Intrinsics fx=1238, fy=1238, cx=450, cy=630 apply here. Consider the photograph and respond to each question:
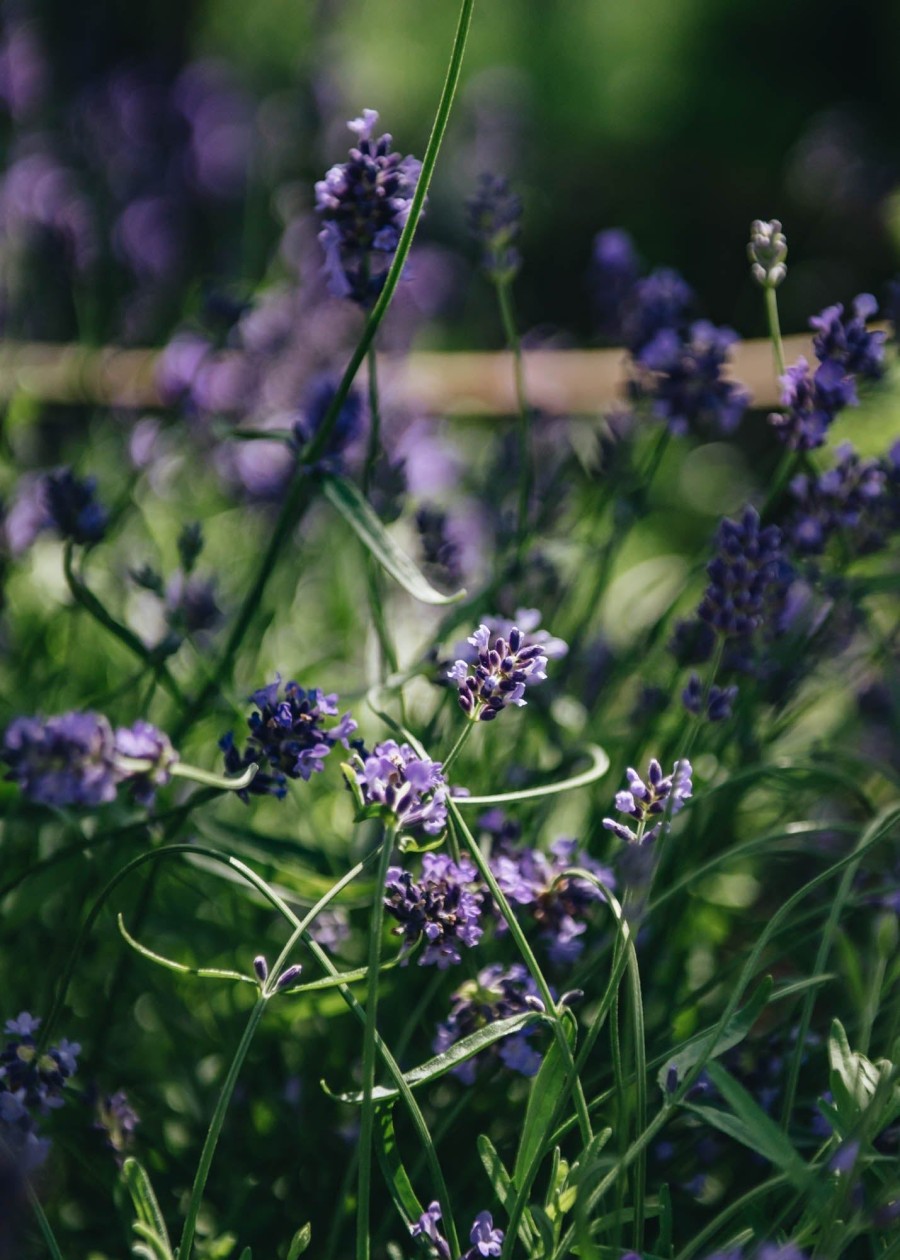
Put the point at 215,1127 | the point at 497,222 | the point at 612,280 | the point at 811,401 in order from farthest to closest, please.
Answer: the point at 612,280 < the point at 497,222 < the point at 811,401 < the point at 215,1127

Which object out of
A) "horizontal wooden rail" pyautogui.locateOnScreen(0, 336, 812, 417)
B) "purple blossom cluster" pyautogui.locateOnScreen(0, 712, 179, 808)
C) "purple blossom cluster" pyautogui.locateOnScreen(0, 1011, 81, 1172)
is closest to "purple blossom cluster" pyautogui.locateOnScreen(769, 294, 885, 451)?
"purple blossom cluster" pyautogui.locateOnScreen(0, 712, 179, 808)

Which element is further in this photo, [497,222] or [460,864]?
[497,222]

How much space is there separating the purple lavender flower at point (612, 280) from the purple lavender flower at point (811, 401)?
0.49 meters

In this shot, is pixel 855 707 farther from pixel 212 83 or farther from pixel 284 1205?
pixel 212 83

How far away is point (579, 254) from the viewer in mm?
4172

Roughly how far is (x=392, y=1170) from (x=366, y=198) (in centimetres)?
63

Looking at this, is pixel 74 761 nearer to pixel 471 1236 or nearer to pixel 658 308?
pixel 471 1236

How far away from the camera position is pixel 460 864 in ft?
2.47

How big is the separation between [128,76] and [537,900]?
2.73 m

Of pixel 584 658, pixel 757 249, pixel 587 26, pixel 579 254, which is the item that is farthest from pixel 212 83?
pixel 757 249

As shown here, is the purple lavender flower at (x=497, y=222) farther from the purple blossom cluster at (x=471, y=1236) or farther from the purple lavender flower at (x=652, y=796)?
the purple blossom cluster at (x=471, y=1236)

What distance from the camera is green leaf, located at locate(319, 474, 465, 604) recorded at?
31.6 inches

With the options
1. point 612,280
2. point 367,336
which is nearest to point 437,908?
point 367,336

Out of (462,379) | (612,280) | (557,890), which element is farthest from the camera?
(462,379)
